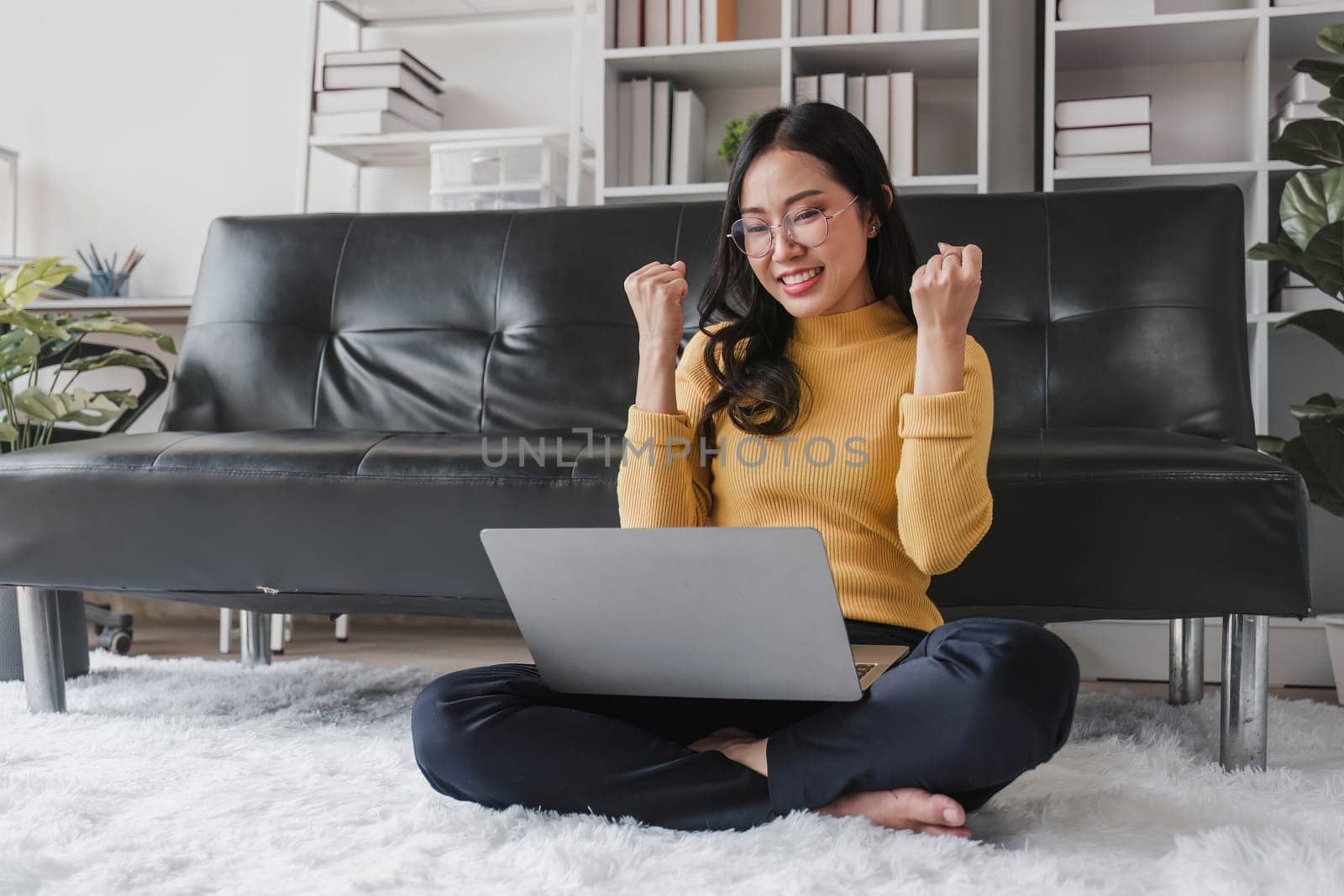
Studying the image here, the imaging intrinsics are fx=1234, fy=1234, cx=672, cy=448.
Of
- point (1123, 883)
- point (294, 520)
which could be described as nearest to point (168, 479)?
point (294, 520)

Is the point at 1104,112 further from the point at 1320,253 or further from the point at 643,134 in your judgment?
the point at 643,134

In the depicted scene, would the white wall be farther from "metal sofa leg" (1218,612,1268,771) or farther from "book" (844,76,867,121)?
"metal sofa leg" (1218,612,1268,771)

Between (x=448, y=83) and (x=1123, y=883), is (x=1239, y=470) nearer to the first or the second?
(x=1123, y=883)

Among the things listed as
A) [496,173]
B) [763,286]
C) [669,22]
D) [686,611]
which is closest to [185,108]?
[496,173]

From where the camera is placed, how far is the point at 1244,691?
1439mm

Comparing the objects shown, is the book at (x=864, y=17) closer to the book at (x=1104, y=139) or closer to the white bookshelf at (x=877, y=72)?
the white bookshelf at (x=877, y=72)

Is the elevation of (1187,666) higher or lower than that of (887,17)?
lower

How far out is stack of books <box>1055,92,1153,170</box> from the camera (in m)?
2.60

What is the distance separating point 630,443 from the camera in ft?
4.49

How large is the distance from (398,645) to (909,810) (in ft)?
6.10

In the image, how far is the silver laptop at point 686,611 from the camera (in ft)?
3.45

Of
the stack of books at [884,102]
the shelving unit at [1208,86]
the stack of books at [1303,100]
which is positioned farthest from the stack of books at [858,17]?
the stack of books at [1303,100]

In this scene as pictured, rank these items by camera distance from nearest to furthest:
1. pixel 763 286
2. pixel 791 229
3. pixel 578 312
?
1. pixel 791 229
2. pixel 763 286
3. pixel 578 312

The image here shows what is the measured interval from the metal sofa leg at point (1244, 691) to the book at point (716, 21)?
1873 millimetres
